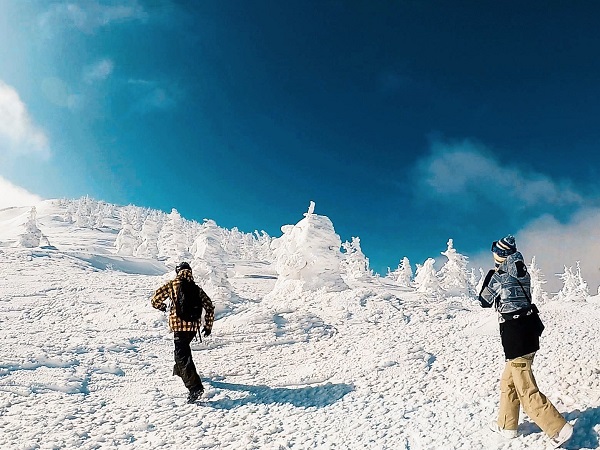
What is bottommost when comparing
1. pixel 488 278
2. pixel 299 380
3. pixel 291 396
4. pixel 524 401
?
pixel 291 396

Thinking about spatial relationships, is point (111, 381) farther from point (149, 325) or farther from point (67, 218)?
point (67, 218)

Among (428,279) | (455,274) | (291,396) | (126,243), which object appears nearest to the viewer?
Answer: (291,396)

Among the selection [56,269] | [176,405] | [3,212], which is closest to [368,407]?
[176,405]

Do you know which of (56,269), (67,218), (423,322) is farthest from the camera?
(67,218)

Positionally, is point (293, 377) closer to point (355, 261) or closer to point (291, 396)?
point (291, 396)

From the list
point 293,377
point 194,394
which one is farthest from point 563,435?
point 194,394

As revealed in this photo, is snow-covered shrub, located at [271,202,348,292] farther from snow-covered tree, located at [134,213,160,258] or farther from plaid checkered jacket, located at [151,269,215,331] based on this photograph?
snow-covered tree, located at [134,213,160,258]

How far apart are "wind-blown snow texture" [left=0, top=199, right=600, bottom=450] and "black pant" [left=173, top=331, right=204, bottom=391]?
0.37 metres

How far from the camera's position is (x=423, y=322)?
1297 centimetres

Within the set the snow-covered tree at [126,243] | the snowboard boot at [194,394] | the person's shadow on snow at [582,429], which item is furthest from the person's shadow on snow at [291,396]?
the snow-covered tree at [126,243]

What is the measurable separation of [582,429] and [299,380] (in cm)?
511

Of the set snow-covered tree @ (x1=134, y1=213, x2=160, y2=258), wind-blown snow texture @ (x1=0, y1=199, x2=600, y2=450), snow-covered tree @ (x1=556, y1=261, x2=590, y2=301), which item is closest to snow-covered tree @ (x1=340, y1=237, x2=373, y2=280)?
snow-covered tree @ (x1=556, y1=261, x2=590, y2=301)

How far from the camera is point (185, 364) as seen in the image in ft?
26.3

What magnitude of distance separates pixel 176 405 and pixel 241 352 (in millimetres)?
3916
